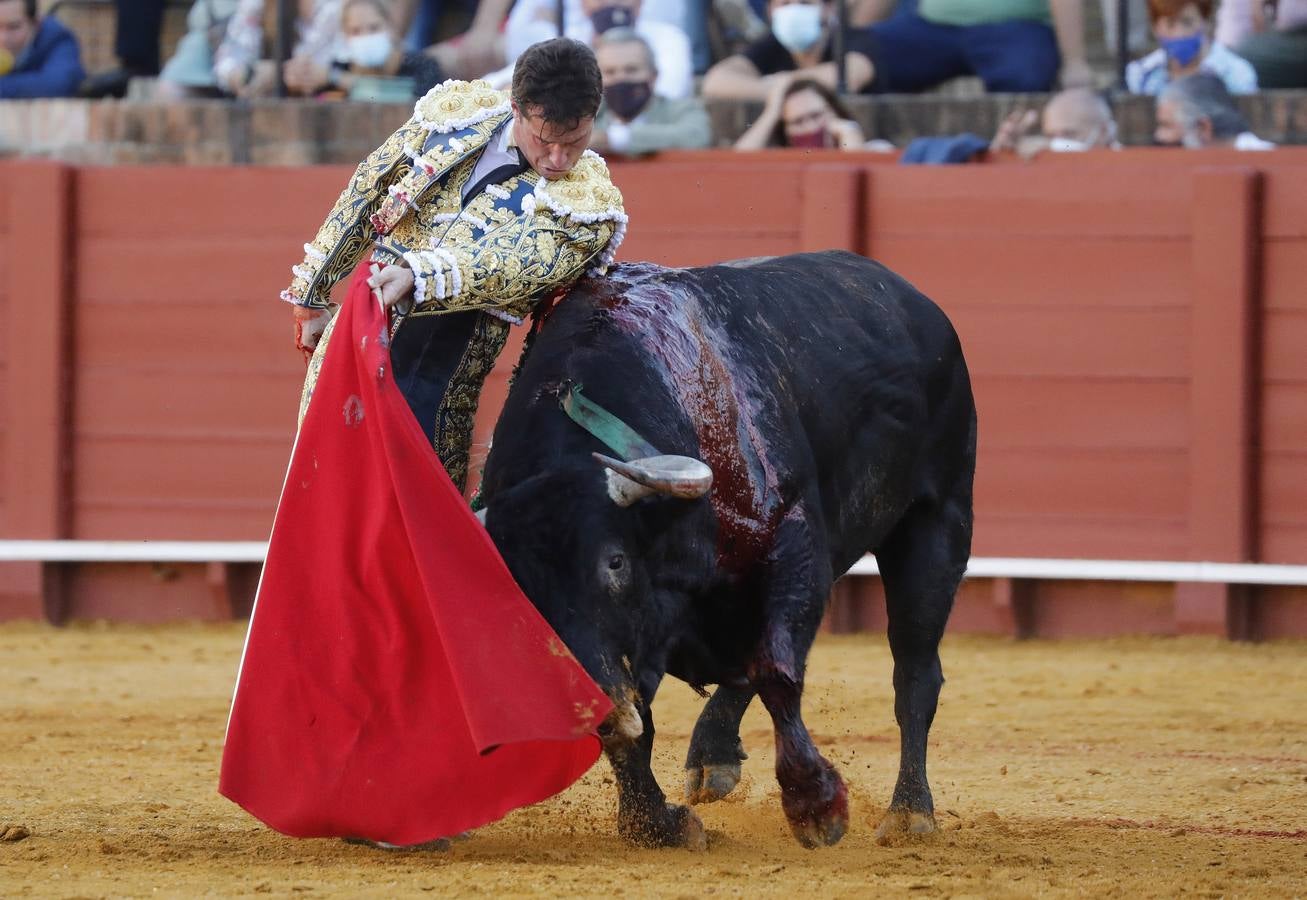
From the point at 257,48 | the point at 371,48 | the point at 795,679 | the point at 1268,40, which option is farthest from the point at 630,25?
the point at 795,679

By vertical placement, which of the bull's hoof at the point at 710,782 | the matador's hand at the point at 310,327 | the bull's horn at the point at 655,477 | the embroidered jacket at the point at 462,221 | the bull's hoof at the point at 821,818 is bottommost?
the bull's hoof at the point at 710,782

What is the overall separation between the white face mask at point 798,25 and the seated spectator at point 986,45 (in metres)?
0.23

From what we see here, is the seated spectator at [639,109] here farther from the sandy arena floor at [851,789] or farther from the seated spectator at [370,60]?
the sandy arena floor at [851,789]

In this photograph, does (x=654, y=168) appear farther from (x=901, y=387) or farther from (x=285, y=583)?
(x=285, y=583)

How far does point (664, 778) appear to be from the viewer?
4.11m

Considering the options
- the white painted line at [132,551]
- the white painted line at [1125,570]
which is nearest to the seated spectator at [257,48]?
the white painted line at [132,551]

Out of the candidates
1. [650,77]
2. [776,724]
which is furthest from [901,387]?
[650,77]

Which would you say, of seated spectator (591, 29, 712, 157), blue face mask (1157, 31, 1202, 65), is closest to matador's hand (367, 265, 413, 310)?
seated spectator (591, 29, 712, 157)

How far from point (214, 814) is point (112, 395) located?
327 cm

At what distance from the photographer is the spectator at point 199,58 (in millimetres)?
7809

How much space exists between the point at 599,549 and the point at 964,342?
11.4 feet

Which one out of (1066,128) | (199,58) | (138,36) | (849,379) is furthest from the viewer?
(138,36)

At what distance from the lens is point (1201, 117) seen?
6.41 m

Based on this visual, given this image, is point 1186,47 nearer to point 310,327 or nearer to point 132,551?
point 132,551
